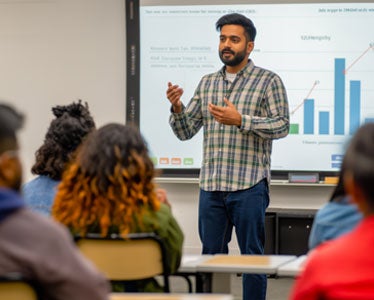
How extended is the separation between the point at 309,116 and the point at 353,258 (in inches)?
180

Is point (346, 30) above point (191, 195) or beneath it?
above

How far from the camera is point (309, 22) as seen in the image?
19.5ft

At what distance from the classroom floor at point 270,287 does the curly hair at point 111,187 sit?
109 inches

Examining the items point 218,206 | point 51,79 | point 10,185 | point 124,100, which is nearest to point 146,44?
point 124,100

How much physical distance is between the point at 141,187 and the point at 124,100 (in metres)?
3.98

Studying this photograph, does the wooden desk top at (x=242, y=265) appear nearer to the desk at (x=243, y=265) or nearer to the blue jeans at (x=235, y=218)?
the desk at (x=243, y=265)

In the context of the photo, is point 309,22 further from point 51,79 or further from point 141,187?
point 141,187

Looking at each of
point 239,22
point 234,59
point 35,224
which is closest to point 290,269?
point 35,224

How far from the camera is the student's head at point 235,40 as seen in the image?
3.96 meters

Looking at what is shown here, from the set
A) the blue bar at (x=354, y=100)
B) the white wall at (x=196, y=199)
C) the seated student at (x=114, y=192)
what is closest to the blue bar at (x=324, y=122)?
the blue bar at (x=354, y=100)

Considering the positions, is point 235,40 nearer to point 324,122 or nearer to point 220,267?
point 220,267

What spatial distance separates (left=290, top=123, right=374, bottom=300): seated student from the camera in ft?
4.72

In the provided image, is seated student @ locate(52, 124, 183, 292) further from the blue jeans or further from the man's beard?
the man's beard

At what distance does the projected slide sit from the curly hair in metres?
3.69
